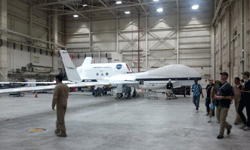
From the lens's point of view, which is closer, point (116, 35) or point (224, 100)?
point (224, 100)

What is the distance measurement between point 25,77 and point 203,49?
2827 cm

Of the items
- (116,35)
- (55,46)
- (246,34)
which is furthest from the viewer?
(116,35)

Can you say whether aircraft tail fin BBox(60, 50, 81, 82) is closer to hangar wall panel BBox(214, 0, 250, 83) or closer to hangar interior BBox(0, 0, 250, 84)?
hangar interior BBox(0, 0, 250, 84)

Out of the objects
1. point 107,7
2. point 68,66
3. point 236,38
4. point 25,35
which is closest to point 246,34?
point 236,38

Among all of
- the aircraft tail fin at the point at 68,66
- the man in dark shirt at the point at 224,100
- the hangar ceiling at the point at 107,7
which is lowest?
the man in dark shirt at the point at 224,100

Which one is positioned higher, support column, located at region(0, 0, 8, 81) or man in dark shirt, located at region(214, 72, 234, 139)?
support column, located at region(0, 0, 8, 81)

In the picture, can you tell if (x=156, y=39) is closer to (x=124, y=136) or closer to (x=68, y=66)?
(x=68, y=66)

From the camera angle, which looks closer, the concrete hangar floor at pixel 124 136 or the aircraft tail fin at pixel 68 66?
the concrete hangar floor at pixel 124 136

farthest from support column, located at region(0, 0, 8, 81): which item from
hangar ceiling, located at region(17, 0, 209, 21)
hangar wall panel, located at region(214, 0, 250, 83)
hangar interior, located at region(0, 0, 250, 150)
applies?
hangar wall panel, located at region(214, 0, 250, 83)

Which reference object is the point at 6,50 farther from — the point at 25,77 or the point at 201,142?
the point at 201,142

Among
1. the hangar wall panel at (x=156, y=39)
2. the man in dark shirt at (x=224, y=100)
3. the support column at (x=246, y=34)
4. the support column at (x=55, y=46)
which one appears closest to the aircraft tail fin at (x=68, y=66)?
the man in dark shirt at (x=224, y=100)

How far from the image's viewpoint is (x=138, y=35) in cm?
3409

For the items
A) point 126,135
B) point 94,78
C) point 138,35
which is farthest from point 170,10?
point 126,135

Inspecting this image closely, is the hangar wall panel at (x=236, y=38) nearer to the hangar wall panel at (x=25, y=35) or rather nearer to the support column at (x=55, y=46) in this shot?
the support column at (x=55, y=46)
